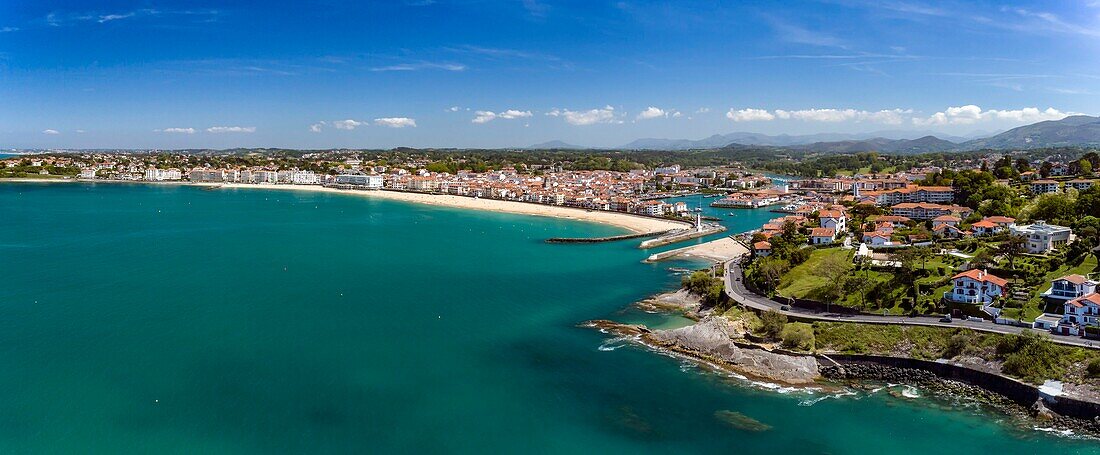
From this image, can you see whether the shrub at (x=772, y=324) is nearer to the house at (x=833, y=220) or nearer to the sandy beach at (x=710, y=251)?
the sandy beach at (x=710, y=251)

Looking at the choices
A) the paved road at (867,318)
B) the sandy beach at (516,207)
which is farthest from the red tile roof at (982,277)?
the sandy beach at (516,207)

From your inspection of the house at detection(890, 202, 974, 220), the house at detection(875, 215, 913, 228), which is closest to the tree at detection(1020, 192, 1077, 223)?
the house at detection(875, 215, 913, 228)

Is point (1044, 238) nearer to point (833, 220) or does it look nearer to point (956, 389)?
point (833, 220)

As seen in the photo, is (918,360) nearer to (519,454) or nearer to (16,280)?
(519,454)

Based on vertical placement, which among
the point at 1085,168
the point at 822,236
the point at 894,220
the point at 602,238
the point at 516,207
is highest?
the point at 1085,168

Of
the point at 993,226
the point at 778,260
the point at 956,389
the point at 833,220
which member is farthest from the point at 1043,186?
the point at 956,389
